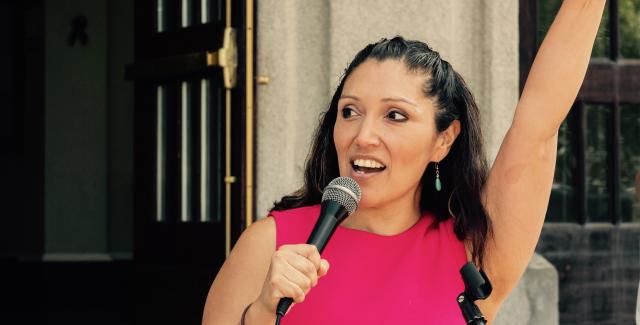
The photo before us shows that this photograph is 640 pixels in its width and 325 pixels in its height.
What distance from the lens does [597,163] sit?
19.8ft

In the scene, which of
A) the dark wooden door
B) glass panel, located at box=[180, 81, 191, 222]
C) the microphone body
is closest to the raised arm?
the microphone body

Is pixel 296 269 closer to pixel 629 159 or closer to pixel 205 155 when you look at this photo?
pixel 205 155

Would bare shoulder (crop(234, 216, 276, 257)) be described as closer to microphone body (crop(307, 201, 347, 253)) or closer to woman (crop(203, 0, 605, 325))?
woman (crop(203, 0, 605, 325))

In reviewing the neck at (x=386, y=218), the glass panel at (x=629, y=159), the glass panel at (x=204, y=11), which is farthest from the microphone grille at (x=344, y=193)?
the glass panel at (x=629, y=159)

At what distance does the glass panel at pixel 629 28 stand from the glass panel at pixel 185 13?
2.17 meters

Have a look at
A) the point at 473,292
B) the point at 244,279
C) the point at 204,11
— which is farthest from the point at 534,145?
the point at 204,11

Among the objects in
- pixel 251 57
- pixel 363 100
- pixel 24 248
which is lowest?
pixel 24 248

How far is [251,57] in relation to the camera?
5.26 metres

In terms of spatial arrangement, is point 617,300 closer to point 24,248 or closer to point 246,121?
point 246,121

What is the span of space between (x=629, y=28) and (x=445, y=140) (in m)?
3.64

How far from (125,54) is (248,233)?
1095 centimetres

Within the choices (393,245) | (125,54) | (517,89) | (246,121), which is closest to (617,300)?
(517,89)

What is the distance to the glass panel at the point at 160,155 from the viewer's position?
227 inches

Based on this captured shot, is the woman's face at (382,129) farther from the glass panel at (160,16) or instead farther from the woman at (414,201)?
the glass panel at (160,16)
